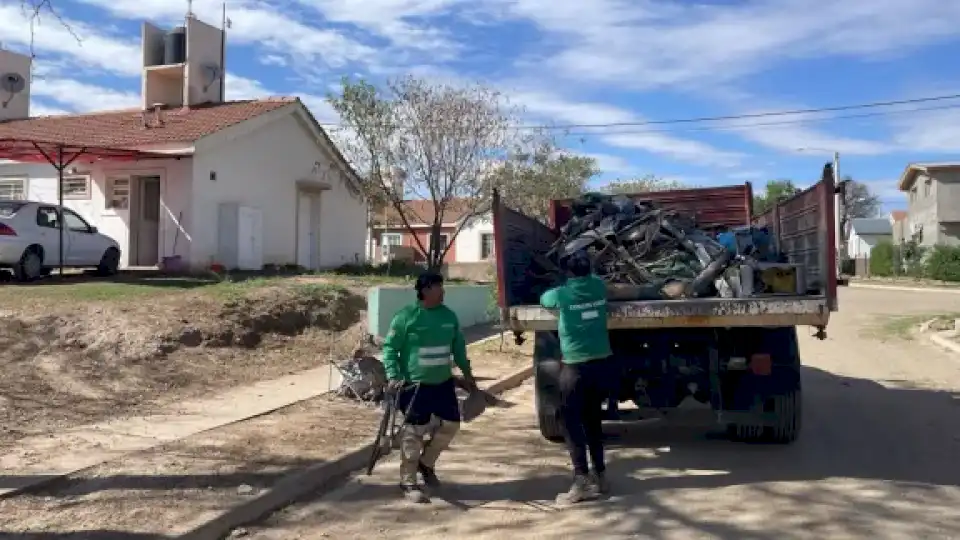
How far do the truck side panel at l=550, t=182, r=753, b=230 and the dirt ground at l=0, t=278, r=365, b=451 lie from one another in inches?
196

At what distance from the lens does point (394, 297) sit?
12.6m

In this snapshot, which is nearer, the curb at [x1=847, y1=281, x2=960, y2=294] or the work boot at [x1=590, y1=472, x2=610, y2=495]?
the work boot at [x1=590, y1=472, x2=610, y2=495]

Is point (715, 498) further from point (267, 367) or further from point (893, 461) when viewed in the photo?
point (267, 367)

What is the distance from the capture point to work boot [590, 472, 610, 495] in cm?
626

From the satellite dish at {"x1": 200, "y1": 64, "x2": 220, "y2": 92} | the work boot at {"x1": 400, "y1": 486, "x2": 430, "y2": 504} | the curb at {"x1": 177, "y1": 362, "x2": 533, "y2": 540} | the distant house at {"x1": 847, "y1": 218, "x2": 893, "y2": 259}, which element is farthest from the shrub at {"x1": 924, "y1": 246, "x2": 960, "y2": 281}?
the work boot at {"x1": 400, "y1": 486, "x2": 430, "y2": 504}

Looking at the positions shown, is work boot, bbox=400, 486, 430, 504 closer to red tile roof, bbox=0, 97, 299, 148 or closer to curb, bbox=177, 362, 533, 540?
curb, bbox=177, 362, 533, 540

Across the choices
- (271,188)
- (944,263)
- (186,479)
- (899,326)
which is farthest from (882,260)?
(186,479)

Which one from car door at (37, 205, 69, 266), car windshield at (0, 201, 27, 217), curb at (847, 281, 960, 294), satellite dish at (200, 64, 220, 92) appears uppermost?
satellite dish at (200, 64, 220, 92)

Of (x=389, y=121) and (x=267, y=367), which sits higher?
(x=389, y=121)

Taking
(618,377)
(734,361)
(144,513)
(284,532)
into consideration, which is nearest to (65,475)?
(144,513)

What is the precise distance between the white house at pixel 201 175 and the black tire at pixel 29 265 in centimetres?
285

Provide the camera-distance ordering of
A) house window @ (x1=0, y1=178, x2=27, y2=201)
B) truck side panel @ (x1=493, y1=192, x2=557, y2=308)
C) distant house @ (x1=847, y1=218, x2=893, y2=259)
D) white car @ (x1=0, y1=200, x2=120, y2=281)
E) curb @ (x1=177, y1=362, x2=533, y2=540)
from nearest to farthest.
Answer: curb @ (x1=177, y1=362, x2=533, y2=540) < truck side panel @ (x1=493, y1=192, x2=557, y2=308) < white car @ (x1=0, y1=200, x2=120, y2=281) < house window @ (x1=0, y1=178, x2=27, y2=201) < distant house @ (x1=847, y1=218, x2=893, y2=259)

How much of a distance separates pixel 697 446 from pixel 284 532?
3851 millimetres

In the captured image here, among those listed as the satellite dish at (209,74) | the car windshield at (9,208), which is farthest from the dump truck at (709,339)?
the satellite dish at (209,74)
